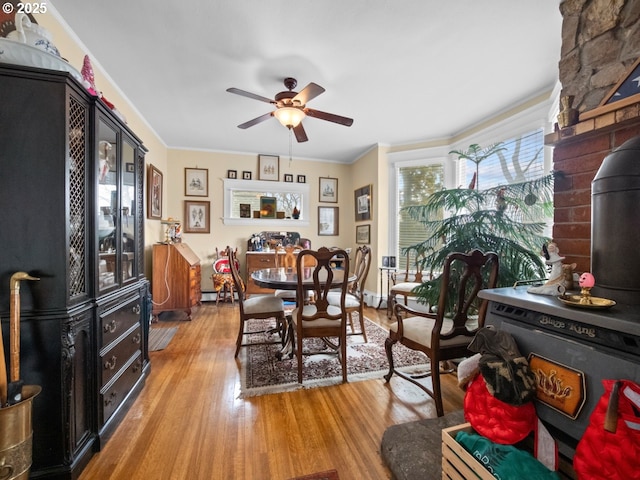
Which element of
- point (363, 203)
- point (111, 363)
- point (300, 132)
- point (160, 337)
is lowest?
point (160, 337)

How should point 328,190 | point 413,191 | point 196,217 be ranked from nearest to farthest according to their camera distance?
1. point 413,191
2. point 196,217
3. point 328,190

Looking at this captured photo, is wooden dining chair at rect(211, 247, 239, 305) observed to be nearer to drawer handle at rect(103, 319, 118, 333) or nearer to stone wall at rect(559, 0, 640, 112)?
drawer handle at rect(103, 319, 118, 333)

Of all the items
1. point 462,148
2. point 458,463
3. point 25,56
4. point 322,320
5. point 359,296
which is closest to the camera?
point 458,463

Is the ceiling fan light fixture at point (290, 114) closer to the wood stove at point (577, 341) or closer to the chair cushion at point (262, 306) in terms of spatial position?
the chair cushion at point (262, 306)

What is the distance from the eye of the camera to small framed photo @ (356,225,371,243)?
15.0 feet

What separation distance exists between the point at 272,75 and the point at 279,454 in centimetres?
285

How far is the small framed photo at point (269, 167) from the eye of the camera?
4.88m

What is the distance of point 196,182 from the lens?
4.65 meters

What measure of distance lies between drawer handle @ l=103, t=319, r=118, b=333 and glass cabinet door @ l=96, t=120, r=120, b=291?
205 mm

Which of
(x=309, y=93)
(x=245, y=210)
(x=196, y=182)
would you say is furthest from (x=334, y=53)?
(x=196, y=182)

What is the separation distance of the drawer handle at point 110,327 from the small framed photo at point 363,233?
144 inches

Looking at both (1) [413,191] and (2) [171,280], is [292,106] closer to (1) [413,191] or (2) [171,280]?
(1) [413,191]

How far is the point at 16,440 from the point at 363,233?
4317 millimetres

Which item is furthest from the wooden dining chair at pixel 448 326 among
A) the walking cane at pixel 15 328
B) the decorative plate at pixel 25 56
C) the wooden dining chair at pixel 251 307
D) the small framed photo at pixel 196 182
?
the small framed photo at pixel 196 182
